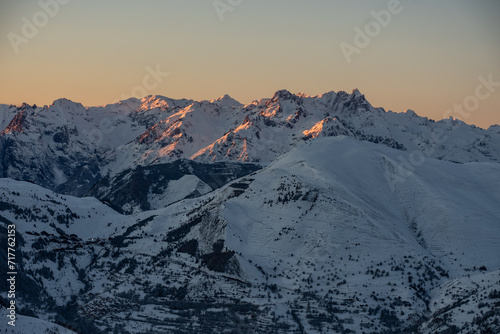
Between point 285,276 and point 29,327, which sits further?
point 285,276

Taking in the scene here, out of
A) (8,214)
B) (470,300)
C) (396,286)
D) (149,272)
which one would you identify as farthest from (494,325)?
(8,214)

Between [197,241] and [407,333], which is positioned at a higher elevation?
[197,241]

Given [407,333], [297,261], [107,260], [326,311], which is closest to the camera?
[407,333]

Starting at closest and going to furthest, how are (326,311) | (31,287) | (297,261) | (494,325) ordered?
1. (494,325)
2. (326,311)
3. (31,287)
4. (297,261)

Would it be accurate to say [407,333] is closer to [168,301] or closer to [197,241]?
[168,301]

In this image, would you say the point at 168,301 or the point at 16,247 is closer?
the point at 168,301

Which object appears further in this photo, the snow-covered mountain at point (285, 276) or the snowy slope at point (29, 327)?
the snow-covered mountain at point (285, 276)

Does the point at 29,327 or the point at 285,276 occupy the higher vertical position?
the point at 285,276

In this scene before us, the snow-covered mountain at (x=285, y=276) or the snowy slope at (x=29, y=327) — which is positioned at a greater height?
the snow-covered mountain at (x=285, y=276)

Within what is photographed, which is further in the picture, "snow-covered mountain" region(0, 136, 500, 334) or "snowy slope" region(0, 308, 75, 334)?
"snow-covered mountain" region(0, 136, 500, 334)

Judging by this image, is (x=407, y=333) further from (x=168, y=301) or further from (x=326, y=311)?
(x=168, y=301)

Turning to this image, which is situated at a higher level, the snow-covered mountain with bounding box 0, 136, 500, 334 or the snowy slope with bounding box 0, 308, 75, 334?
the snow-covered mountain with bounding box 0, 136, 500, 334
